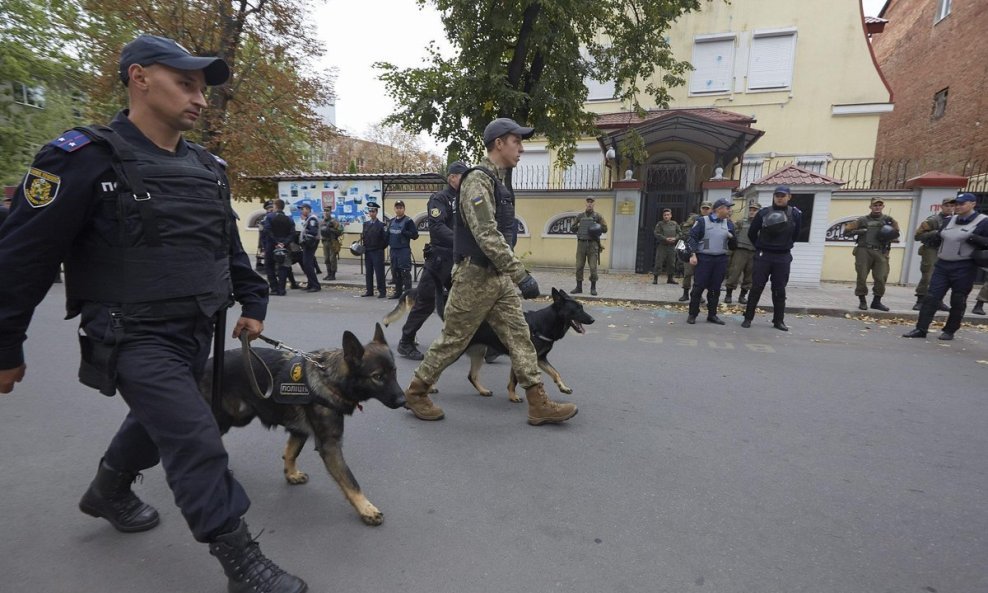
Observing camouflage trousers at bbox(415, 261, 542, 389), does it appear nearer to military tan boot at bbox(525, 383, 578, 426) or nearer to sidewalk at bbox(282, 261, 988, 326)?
military tan boot at bbox(525, 383, 578, 426)

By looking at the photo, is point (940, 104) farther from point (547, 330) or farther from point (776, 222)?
point (547, 330)

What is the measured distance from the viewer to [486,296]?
11.5 ft

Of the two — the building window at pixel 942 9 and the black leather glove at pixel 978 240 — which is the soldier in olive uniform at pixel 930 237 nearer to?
the black leather glove at pixel 978 240

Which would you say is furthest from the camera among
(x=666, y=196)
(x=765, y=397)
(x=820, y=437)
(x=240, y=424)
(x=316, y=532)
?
(x=666, y=196)

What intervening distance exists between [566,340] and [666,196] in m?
8.90

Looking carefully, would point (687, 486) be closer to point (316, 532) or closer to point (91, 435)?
point (316, 532)

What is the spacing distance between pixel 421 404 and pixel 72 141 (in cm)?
263

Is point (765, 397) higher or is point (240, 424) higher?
point (240, 424)

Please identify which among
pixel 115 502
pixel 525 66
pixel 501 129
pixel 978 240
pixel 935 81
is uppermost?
pixel 935 81

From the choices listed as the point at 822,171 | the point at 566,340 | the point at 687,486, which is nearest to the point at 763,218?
the point at 566,340

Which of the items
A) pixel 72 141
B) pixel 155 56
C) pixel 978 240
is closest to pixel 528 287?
pixel 155 56

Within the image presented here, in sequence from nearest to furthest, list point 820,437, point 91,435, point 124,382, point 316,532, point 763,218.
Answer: point 124,382
point 316,532
point 91,435
point 820,437
point 763,218

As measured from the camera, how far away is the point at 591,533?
2365 mm

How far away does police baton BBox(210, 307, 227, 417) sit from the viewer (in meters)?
2.11
